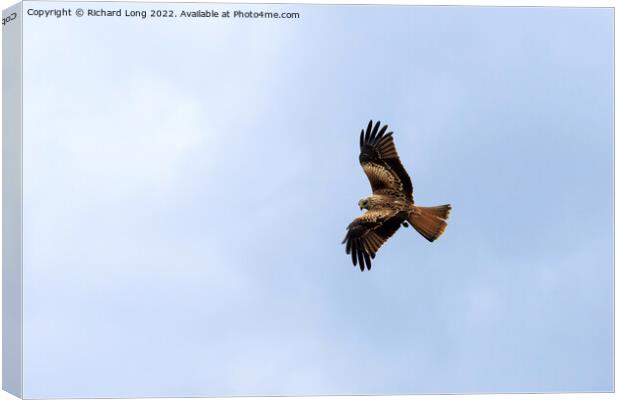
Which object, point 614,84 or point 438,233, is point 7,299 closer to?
point 438,233

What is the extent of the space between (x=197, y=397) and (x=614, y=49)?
5.29 m

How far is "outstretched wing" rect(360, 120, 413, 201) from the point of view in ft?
36.8

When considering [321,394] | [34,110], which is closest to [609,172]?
[321,394]

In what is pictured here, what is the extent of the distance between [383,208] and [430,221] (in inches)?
Answer: 18.4

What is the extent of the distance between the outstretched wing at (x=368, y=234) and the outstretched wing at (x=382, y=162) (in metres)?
0.24

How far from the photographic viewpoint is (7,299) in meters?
11.0

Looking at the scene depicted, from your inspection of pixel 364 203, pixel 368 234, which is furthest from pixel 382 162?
pixel 368 234

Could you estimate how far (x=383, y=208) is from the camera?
11.3 m

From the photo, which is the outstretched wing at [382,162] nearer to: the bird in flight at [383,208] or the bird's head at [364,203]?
the bird in flight at [383,208]

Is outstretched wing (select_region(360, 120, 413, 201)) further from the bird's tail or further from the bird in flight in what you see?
the bird's tail

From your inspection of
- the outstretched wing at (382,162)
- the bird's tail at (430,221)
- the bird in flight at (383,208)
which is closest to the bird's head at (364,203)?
the bird in flight at (383,208)

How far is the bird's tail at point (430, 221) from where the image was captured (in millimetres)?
11312

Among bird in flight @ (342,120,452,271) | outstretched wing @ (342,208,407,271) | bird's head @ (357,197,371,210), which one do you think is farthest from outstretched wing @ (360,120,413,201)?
outstretched wing @ (342,208,407,271)

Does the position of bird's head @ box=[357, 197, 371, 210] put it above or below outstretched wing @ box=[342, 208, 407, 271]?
above
